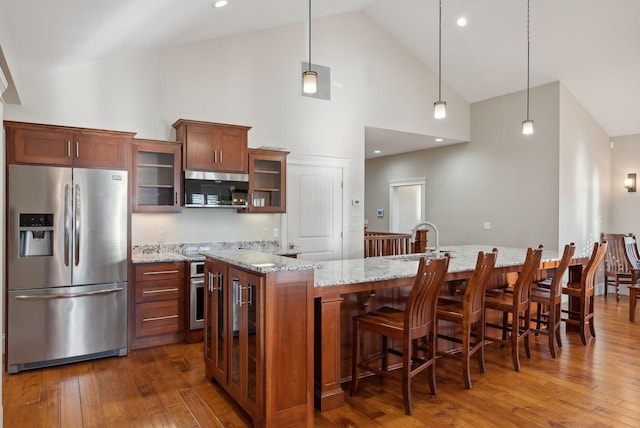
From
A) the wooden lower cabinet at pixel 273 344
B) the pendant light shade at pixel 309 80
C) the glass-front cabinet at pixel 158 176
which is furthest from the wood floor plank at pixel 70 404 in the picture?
the pendant light shade at pixel 309 80

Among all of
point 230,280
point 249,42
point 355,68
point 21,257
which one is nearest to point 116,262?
point 21,257

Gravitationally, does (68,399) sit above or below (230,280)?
below

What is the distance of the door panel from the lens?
3.84 m

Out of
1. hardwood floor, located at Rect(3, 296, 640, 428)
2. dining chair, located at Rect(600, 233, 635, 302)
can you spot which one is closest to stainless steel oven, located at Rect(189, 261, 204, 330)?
hardwood floor, located at Rect(3, 296, 640, 428)

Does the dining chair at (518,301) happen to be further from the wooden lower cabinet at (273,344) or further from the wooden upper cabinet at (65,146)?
the wooden upper cabinet at (65,146)

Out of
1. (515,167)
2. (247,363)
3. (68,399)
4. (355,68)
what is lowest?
(68,399)

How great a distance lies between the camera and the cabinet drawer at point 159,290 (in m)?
4.21

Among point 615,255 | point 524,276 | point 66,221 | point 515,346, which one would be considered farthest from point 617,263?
point 66,221

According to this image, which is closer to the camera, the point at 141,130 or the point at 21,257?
the point at 21,257

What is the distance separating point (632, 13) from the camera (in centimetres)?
491

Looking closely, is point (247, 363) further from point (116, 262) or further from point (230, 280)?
point (116, 262)

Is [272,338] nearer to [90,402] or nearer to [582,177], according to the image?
[90,402]

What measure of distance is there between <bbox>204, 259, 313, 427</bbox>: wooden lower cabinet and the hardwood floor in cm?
26

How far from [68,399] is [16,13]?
105 inches
